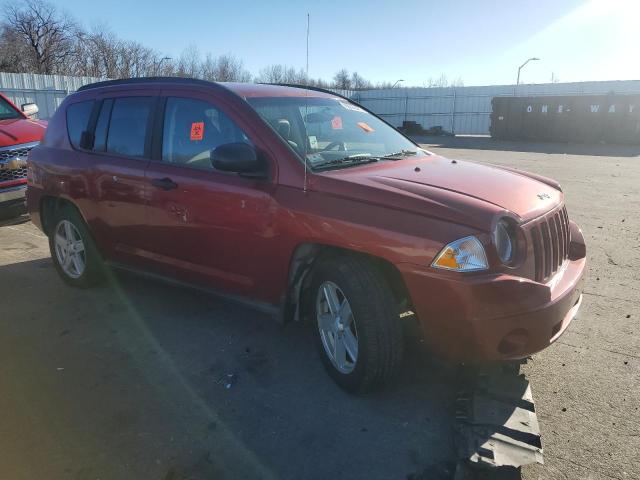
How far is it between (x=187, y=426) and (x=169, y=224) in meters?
1.58

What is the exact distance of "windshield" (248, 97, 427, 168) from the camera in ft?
11.5

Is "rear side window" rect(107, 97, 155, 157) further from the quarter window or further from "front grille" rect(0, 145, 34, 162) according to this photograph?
"front grille" rect(0, 145, 34, 162)

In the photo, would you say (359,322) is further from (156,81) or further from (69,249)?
(69,249)

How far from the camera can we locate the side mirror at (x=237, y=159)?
10.4ft

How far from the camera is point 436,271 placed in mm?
2600

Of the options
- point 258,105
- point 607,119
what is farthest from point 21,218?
point 607,119

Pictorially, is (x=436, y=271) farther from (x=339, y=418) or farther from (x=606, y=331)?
(x=606, y=331)

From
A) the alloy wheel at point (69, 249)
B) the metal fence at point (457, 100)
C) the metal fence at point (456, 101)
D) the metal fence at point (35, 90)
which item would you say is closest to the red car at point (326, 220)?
the alloy wheel at point (69, 249)

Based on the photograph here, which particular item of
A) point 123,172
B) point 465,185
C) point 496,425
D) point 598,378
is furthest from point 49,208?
point 598,378

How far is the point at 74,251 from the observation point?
4.96m

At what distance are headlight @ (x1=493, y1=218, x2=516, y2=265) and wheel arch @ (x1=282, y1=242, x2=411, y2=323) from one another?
1.83 ft

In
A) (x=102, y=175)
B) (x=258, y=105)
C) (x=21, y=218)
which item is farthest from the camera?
(x=21, y=218)

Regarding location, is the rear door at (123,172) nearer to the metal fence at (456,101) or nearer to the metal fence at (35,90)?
the metal fence at (35,90)

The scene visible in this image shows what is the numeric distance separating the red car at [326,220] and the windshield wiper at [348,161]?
0.02m
